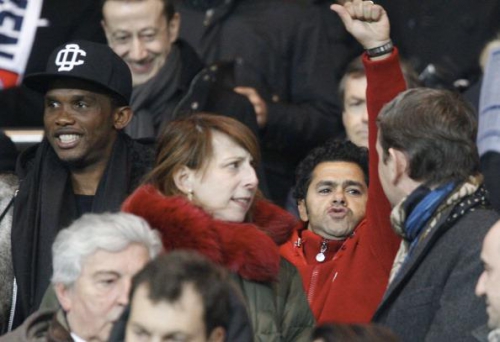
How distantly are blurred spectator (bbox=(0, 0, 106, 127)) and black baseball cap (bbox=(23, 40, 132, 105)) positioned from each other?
59.2 inches

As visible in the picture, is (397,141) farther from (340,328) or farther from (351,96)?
(351,96)

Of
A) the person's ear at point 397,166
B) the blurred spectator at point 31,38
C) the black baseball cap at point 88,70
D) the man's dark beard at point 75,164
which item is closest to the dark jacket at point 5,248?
the man's dark beard at point 75,164

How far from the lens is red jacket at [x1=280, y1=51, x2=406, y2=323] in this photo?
665 centimetres

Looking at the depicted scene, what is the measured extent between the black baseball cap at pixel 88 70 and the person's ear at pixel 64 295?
55.7 inches

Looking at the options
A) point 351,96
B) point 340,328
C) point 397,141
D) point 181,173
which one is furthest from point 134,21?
point 340,328

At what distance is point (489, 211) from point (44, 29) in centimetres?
341

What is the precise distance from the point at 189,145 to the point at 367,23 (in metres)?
0.82

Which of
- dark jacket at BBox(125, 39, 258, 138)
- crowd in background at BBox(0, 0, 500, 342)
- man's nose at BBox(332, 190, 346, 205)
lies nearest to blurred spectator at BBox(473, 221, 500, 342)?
crowd in background at BBox(0, 0, 500, 342)

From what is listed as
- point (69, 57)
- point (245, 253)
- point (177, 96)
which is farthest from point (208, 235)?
point (177, 96)

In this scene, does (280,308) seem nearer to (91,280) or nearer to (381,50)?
(91,280)

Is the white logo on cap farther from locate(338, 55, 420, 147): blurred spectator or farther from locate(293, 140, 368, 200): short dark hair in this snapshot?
locate(338, 55, 420, 147): blurred spectator

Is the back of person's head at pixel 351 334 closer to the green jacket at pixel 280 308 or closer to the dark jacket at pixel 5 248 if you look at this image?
the green jacket at pixel 280 308

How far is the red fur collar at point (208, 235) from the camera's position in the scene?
6.33 metres

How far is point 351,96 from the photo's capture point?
8602 millimetres
